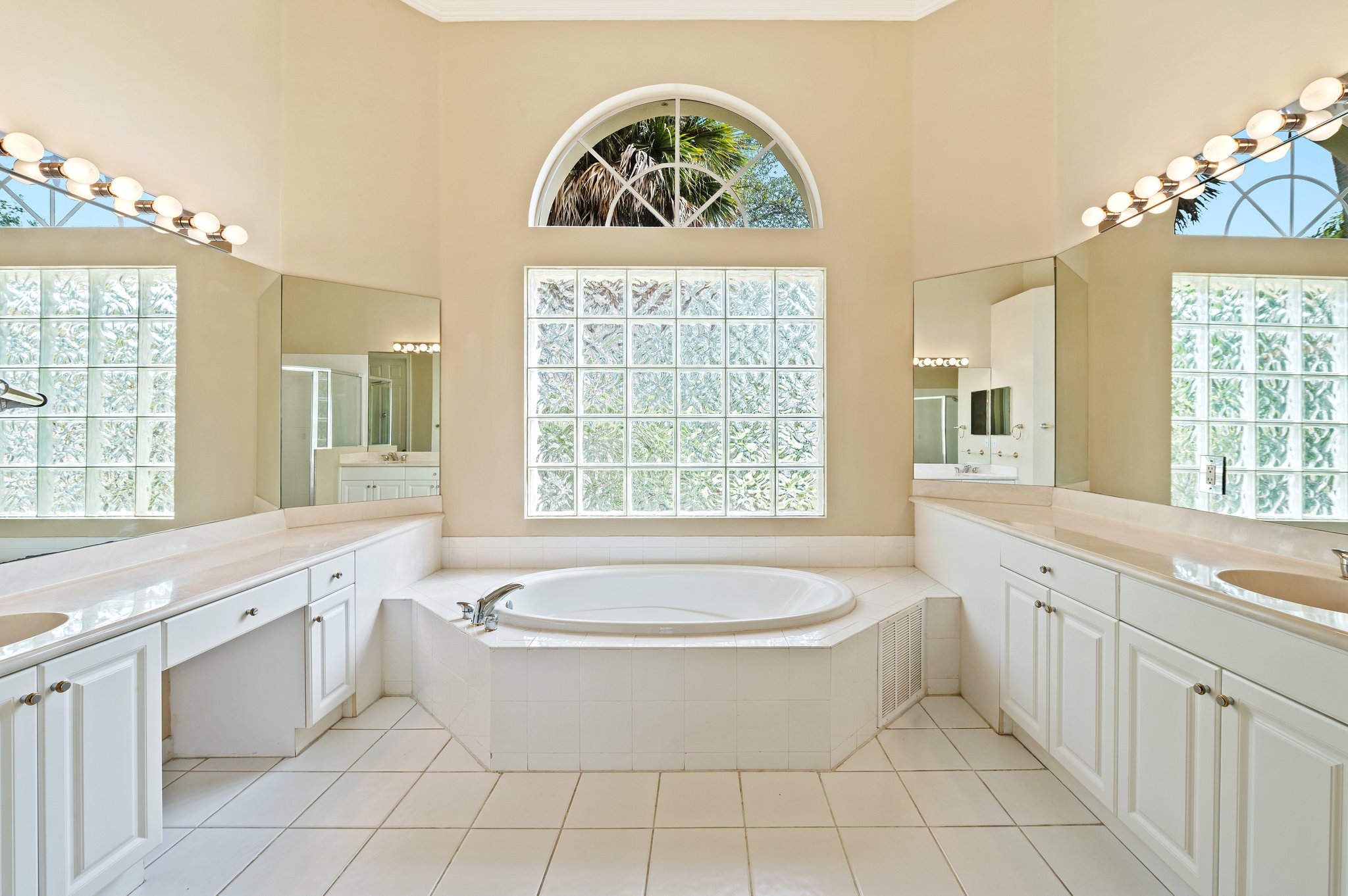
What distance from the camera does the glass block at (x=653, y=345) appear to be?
3.27m

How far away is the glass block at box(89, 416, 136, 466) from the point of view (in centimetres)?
188

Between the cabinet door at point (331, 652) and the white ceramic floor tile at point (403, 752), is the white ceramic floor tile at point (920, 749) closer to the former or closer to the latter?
the white ceramic floor tile at point (403, 752)

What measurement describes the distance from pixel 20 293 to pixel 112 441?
49cm

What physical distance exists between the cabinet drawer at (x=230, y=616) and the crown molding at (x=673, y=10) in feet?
9.57

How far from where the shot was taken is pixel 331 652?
2367 millimetres

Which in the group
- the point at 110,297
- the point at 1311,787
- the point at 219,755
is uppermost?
the point at 110,297

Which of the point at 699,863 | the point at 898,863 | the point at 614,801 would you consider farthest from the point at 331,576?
the point at 898,863

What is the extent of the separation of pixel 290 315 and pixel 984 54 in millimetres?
3578

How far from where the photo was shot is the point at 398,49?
10.1ft

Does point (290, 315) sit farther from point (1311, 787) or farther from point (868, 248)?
point (1311, 787)

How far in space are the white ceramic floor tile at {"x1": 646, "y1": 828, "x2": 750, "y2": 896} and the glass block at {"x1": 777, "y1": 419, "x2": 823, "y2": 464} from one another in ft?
6.16

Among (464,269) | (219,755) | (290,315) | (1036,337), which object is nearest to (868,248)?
(1036,337)

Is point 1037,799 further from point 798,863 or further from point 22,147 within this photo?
point 22,147

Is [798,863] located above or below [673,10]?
below
